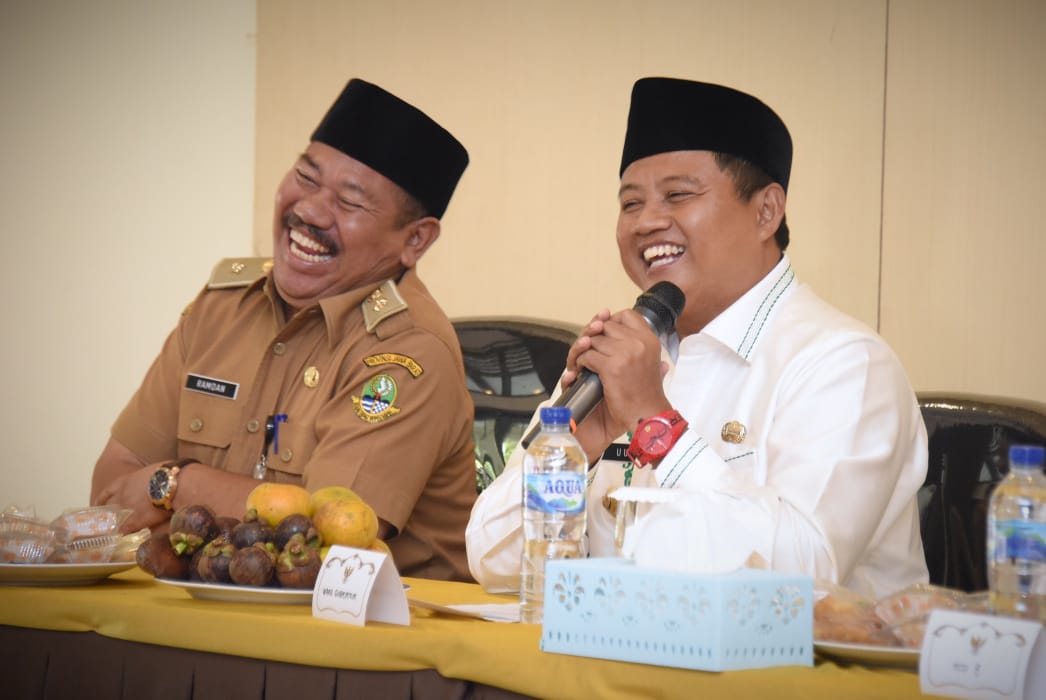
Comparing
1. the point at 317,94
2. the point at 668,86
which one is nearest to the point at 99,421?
the point at 317,94

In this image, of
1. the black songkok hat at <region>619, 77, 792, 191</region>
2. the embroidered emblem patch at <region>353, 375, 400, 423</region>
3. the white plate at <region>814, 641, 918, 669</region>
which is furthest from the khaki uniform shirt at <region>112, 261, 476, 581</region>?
the white plate at <region>814, 641, 918, 669</region>

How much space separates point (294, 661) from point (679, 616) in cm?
43

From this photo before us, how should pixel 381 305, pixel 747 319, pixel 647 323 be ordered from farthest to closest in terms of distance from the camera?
1. pixel 381 305
2. pixel 747 319
3. pixel 647 323

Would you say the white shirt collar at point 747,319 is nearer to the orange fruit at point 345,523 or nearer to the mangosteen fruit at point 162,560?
the orange fruit at point 345,523

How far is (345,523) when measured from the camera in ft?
5.03

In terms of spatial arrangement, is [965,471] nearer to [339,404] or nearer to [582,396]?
[582,396]

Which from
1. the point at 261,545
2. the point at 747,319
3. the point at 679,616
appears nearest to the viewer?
the point at 679,616

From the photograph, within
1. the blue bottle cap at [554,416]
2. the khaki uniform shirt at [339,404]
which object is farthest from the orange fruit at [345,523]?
the khaki uniform shirt at [339,404]

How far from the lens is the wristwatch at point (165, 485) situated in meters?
2.21

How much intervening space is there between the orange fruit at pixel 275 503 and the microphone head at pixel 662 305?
564 millimetres

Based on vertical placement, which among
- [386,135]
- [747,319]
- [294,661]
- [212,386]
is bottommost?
[294,661]

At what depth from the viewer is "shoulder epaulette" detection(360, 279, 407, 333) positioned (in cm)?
242

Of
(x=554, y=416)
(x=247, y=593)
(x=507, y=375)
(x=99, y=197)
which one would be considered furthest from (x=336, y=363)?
(x=99, y=197)

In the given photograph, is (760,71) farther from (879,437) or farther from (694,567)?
(694,567)
